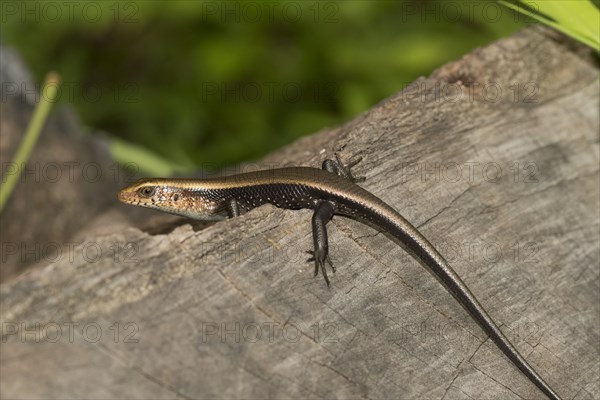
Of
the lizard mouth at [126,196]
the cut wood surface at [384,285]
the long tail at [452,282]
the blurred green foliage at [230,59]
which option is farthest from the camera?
the blurred green foliage at [230,59]

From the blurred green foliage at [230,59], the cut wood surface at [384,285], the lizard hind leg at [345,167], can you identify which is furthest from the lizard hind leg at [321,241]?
the blurred green foliage at [230,59]

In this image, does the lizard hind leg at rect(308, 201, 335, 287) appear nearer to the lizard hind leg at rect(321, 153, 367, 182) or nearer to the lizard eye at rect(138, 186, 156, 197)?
the lizard hind leg at rect(321, 153, 367, 182)

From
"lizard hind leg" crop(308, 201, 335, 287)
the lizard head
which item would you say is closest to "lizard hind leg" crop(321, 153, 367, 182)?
"lizard hind leg" crop(308, 201, 335, 287)

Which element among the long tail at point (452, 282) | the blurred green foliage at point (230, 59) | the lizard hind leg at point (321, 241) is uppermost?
the lizard hind leg at point (321, 241)

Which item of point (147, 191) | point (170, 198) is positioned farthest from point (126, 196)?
point (170, 198)

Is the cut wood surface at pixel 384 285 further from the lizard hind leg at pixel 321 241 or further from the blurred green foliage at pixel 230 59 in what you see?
the blurred green foliage at pixel 230 59

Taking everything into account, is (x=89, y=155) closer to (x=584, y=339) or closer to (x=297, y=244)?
(x=297, y=244)
